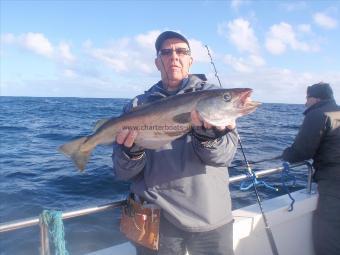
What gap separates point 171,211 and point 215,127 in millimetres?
850

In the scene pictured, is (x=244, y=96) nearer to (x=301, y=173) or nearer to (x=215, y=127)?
(x=215, y=127)

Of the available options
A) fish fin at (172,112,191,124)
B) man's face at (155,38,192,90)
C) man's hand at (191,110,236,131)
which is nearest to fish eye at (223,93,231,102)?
man's hand at (191,110,236,131)

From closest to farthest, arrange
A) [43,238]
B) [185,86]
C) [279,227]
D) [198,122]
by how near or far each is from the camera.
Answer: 1. [198,122]
2. [43,238]
3. [185,86]
4. [279,227]

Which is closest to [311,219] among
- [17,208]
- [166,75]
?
[166,75]

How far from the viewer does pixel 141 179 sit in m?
3.43

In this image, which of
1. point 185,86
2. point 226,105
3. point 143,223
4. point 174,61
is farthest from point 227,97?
point 143,223

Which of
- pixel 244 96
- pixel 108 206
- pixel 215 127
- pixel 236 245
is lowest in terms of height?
pixel 236 245

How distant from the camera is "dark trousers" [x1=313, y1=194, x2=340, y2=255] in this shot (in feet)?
15.3

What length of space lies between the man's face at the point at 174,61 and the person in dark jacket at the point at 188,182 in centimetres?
59

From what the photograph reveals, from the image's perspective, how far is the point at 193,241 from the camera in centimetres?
329

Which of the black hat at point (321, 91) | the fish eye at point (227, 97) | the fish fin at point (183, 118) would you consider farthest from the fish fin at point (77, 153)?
the black hat at point (321, 91)

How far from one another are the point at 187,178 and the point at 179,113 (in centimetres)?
59

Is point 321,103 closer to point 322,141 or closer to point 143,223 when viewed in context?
point 322,141

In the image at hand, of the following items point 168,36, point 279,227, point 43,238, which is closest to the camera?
point 43,238
